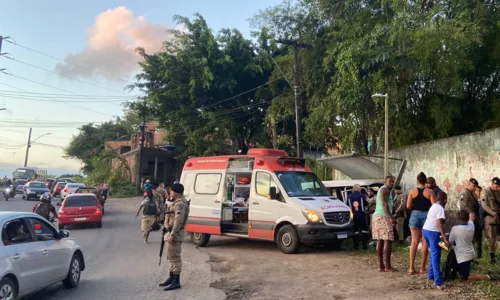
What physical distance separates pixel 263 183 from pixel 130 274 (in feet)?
14.5

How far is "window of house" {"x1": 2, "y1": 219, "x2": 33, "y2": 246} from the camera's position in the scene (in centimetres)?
612

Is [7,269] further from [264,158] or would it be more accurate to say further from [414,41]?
[414,41]

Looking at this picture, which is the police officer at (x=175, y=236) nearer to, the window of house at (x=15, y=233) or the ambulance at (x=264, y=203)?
the window of house at (x=15, y=233)

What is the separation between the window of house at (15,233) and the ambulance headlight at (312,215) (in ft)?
20.2

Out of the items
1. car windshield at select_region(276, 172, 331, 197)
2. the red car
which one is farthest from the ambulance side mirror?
the red car

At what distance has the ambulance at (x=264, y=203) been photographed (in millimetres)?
10891

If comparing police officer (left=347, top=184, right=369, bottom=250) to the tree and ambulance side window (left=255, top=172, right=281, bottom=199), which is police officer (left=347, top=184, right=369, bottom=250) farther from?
the tree

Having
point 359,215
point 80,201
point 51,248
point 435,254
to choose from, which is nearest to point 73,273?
point 51,248

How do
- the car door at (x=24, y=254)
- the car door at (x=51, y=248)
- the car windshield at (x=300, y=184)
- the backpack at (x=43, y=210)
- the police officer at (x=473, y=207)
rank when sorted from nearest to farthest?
1. the car door at (x=24, y=254)
2. the car door at (x=51, y=248)
3. the police officer at (x=473, y=207)
4. the car windshield at (x=300, y=184)
5. the backpack at (x=43, y=210)

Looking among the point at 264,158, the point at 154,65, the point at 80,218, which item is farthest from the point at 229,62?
the point at 264,158

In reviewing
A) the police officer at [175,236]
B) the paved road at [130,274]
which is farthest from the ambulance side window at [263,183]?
the police officer at [175,236]

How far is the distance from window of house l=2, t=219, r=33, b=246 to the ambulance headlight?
6164 millimetres

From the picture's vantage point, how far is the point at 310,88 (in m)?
23.0

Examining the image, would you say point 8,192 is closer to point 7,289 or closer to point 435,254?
point 7,289
